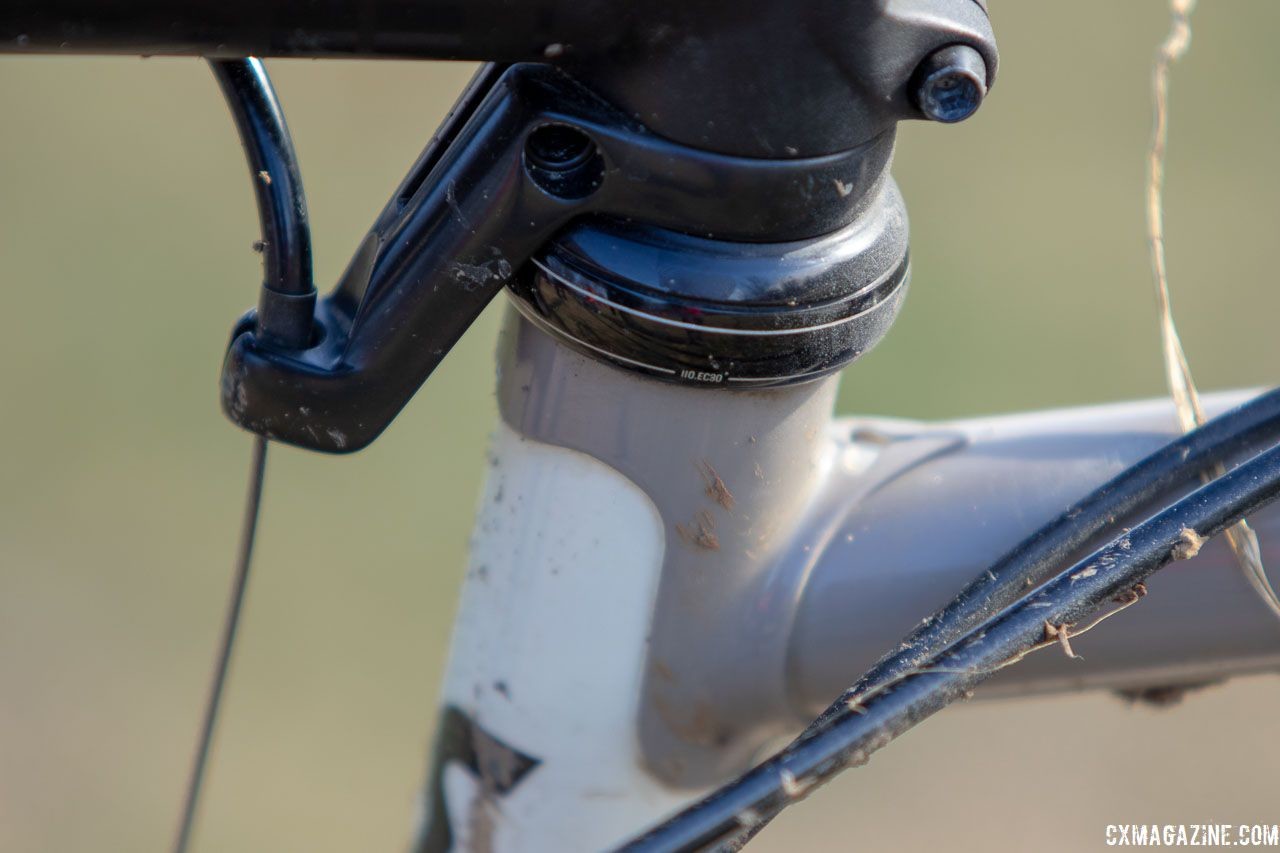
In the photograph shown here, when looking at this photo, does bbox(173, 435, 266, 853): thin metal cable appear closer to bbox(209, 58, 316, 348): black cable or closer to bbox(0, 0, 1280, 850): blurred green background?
bbox(209, 58, 316, 348): black cable

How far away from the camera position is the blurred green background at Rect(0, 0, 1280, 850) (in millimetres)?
1717

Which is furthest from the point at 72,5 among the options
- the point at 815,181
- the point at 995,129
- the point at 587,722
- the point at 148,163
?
the point at 995,129

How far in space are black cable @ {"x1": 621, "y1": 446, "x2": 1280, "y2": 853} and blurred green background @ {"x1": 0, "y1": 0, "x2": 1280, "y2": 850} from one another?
1.09m

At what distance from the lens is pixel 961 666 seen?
21.5 inches

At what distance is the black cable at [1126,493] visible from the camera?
635 millimetres

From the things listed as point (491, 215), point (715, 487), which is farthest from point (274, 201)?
point (715, 487)

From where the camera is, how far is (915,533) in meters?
0.72

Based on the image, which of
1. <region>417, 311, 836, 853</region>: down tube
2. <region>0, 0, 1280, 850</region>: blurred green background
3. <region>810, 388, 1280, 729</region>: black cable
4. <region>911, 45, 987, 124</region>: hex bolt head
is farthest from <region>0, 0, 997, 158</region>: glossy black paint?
<region>0, 0, 1280, 850</region>: blurred green background

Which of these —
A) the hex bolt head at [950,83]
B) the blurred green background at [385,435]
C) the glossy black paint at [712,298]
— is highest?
the hex bolt head at [950,83]

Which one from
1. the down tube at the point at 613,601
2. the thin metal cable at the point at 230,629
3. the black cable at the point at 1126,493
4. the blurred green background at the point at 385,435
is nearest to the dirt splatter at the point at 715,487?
the down tube at the point at 613,601

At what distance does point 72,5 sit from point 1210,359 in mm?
2243

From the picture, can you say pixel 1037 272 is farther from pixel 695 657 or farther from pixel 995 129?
pixel 695 657

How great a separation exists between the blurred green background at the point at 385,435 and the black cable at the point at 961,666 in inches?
42.8

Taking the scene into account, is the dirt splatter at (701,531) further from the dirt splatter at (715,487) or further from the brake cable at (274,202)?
the brake cable at (274,202)
